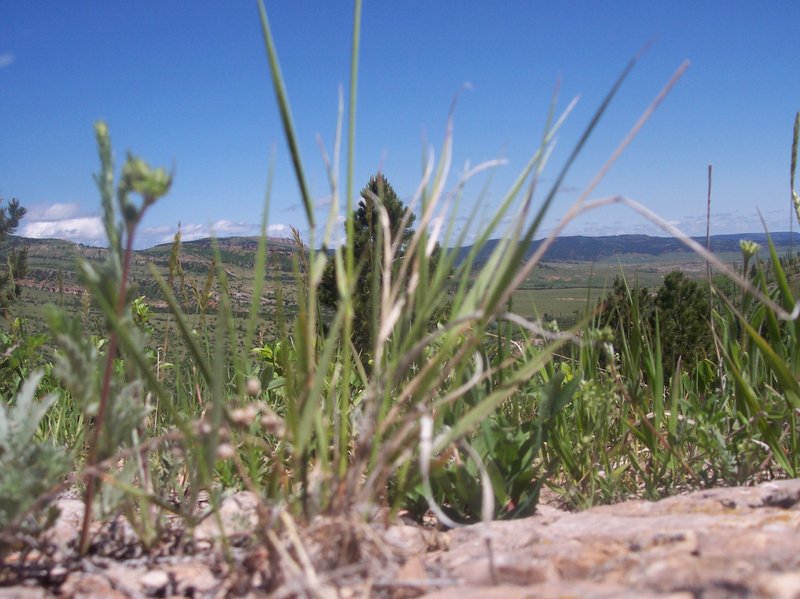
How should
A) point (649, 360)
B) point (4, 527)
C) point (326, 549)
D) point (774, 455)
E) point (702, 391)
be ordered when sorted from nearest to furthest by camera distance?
point (326, 549)
point (4, 527)
point (774, 455)
point (649, 360)
point (702, 391)

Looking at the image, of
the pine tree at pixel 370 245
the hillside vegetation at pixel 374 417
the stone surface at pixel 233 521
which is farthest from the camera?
the pine tree at pixel 370 245

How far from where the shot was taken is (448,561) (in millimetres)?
1344

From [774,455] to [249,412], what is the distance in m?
1.60

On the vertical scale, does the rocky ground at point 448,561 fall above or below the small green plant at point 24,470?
below

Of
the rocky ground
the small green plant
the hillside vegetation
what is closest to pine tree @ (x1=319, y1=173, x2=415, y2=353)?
the hillside vegetation

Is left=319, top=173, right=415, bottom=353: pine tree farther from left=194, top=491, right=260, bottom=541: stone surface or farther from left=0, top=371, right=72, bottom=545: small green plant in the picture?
left=0, top=371, right=72, bottom=545: small green plant

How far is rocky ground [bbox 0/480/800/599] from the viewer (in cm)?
107

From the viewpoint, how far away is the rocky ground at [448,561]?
107 cm

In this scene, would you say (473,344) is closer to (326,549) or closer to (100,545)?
(326,549)

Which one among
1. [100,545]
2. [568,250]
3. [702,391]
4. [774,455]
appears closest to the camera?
[100,545]

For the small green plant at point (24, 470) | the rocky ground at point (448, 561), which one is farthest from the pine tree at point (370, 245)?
the small green plant at point (24, 470)

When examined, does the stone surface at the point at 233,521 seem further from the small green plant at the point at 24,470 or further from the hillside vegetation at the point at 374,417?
the small green plant at the point at 24,470

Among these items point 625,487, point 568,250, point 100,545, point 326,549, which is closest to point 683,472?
point 625,487

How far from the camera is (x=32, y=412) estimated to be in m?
1.50
